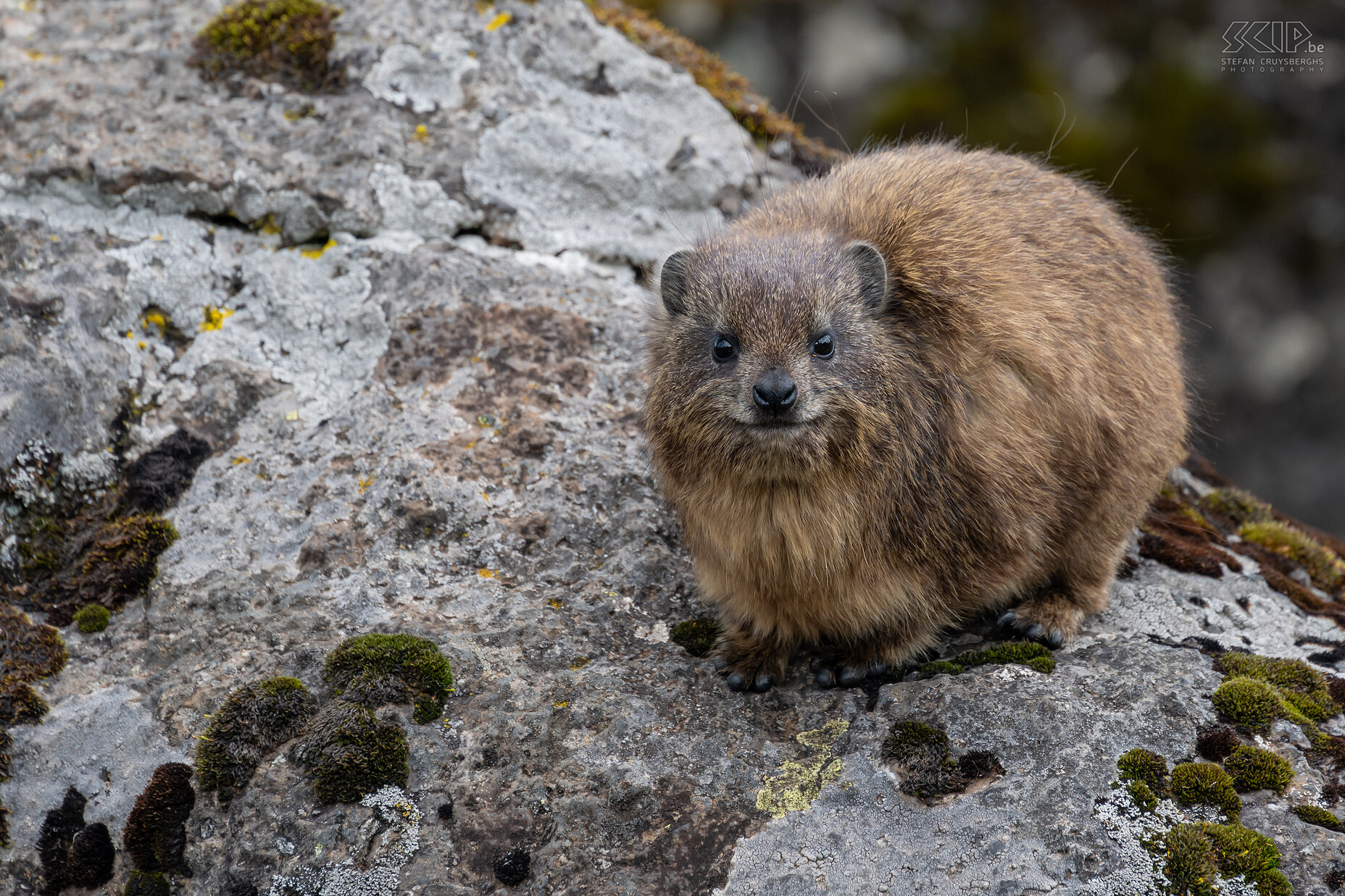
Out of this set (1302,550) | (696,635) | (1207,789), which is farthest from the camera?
(1302,550)

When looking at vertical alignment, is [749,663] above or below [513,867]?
above

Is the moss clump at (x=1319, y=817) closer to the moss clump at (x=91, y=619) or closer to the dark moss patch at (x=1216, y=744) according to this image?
the dark moss patch at (x=1216, y=744)

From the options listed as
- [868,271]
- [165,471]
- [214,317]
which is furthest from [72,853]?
[868,271]

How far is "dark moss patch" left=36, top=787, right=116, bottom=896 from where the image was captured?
5129 mm

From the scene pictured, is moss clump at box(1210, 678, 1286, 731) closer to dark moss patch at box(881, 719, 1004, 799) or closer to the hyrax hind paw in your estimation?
the hyrax hind paw

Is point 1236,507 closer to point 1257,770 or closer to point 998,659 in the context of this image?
point 998,659

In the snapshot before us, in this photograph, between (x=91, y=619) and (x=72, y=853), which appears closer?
(x=72, y=853)

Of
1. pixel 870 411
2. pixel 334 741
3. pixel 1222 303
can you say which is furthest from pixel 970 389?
pixel 1222 303

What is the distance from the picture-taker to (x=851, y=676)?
19.4 ft

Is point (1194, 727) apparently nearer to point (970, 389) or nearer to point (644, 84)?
point (970, 389)

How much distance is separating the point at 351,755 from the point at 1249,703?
4613 mm

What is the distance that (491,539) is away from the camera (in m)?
6.55

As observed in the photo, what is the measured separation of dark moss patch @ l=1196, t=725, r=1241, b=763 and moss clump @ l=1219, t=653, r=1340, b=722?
0.56m

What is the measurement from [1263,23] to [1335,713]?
1334cm
